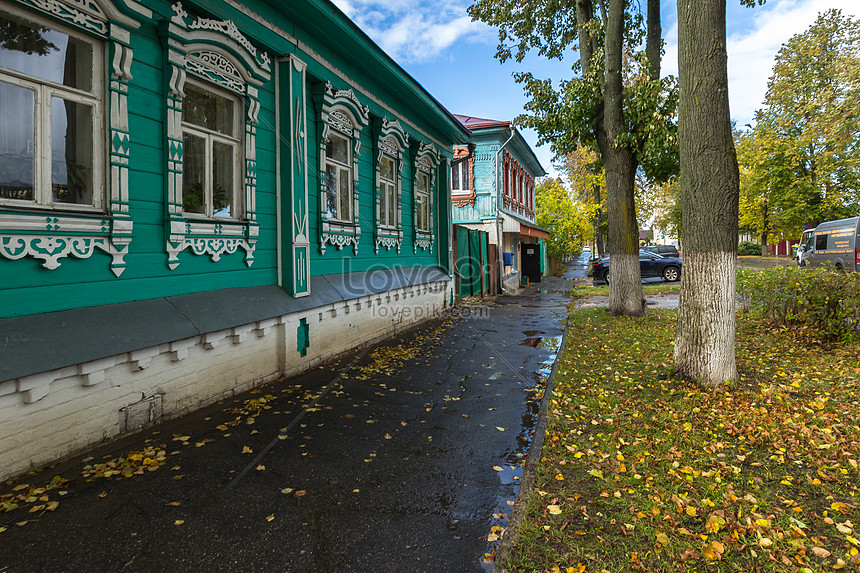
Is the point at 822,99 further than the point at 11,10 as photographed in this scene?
Yes

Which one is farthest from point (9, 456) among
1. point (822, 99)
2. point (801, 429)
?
point (822, 99)

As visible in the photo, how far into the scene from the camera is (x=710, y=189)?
15.8 ft

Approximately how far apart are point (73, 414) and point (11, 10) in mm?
2977

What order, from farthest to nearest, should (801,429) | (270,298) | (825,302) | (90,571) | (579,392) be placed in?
(825,302) → (270,298) → (579,392) → (801,429) → (90,571)

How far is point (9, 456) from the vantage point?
3025mm

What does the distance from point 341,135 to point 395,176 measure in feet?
7.48

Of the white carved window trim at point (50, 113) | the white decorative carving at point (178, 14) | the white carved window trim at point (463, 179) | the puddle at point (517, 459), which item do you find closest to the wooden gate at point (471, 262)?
the white carved window trim at point (463, 179)

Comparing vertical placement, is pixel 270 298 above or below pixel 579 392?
above

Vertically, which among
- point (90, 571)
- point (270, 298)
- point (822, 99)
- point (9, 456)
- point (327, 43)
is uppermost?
point (822, 99)

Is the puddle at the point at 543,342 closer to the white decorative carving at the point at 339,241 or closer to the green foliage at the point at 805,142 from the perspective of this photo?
the white decorative carving at the point at 339,241

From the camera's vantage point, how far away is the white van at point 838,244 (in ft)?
57.4

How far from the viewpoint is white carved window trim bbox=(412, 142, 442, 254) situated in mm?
10750

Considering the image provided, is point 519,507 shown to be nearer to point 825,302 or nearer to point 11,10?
point 11,10

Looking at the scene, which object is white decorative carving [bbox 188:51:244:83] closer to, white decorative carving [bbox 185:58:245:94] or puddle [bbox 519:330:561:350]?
white decorative carving [bbox 185:58:245:94]
